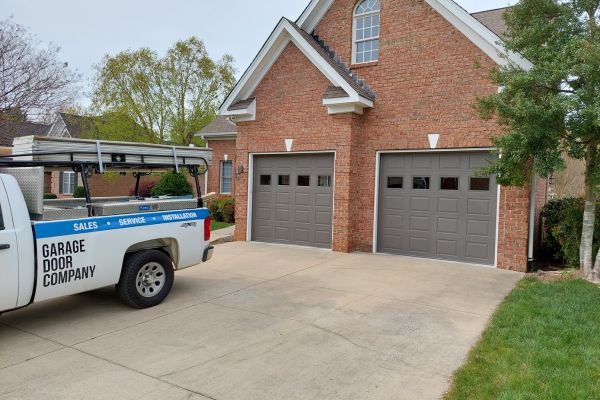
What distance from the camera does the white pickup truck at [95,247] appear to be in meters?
5.06

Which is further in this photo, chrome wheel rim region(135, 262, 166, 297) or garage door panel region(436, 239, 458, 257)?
garage door panel region(436, 239, 458, 257)

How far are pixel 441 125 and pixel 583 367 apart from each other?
6684 millimetres

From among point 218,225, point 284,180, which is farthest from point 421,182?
point 218,225

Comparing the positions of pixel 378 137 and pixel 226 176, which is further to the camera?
pixel 226 176

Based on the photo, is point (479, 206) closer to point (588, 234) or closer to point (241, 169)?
point (588, 234)

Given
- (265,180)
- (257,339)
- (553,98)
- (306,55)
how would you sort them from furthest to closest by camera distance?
(265,180), (306,55), (553,98), (257,339)

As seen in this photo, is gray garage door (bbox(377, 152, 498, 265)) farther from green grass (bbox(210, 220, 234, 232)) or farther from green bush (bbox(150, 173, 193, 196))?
green bush (bbox(150, 173, 193, 196))

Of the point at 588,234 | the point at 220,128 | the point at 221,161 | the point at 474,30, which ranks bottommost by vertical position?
the point at 588,234

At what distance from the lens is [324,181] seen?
11.8 m

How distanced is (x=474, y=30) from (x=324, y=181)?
189 inches

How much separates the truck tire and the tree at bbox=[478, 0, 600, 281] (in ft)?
19.2

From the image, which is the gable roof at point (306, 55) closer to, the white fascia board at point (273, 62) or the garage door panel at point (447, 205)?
the white fascia board at point (273, 62)

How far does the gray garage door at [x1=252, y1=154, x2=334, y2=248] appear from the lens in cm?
1183

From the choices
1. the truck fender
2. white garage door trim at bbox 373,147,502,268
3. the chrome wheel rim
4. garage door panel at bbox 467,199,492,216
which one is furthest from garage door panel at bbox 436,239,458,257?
the chrome wheel rim
